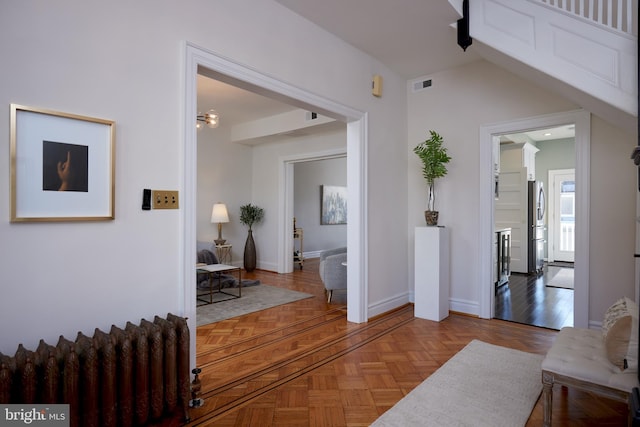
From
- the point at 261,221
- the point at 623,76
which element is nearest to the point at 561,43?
the point at 623,76

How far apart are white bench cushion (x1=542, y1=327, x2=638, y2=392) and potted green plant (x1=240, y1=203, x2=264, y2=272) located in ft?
18.6

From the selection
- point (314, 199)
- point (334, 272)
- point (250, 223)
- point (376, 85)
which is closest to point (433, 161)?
point (376, 85)

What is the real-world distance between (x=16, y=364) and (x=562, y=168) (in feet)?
32.6

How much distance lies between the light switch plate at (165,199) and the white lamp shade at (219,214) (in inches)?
176

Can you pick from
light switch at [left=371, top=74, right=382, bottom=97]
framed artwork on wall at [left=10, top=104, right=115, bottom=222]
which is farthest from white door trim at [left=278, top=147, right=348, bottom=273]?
framed artwork on wall at [left=10, top=104, right=115, bottom=222]

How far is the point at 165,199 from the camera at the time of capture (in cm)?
218

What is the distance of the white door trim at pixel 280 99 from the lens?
2266 mm

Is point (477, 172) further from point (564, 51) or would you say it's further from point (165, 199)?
point (165, 199)

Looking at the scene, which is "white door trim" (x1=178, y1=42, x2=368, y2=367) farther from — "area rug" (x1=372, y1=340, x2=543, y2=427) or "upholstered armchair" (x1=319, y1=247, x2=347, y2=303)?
"area rug" (x1=372, y1=340, x2=543, y2=427)

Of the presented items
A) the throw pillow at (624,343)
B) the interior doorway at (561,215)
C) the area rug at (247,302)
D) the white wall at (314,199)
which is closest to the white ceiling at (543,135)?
the interior doorway at (561,215)

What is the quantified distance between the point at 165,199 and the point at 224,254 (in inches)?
205

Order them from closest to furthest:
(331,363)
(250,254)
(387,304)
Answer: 1. (331,363)
2. (387,304)
3. (250,254)

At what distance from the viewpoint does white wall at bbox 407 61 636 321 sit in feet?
10.8

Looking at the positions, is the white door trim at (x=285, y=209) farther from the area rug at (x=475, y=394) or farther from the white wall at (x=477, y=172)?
the area rug at (x=475, y=394)
